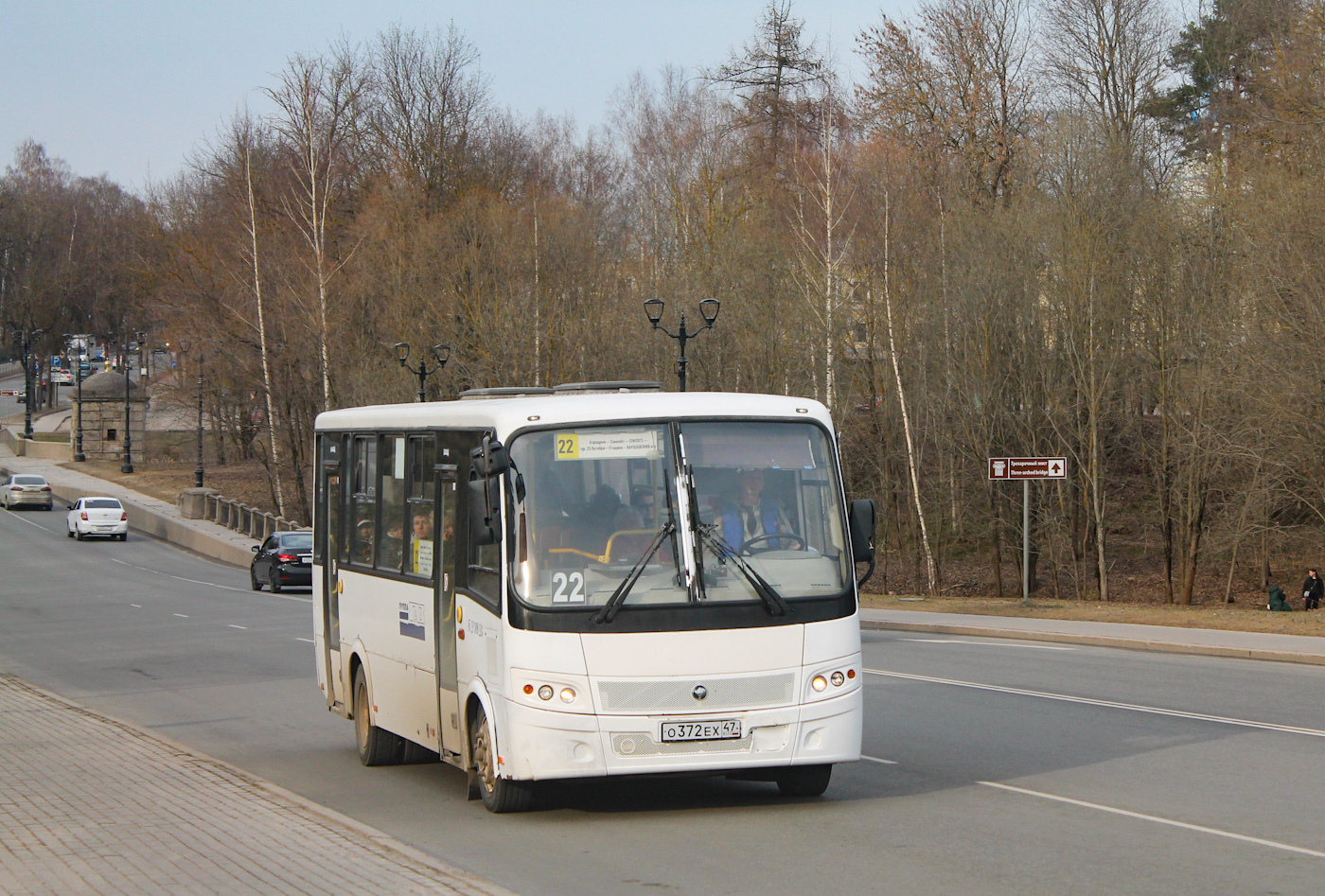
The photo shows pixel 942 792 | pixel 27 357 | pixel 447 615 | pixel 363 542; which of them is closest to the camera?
pixel 942 792

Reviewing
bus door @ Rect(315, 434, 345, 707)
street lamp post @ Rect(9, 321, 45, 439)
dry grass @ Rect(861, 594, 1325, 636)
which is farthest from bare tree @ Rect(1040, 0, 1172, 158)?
street lamp post @ Rect(9, 321, 45, 439)

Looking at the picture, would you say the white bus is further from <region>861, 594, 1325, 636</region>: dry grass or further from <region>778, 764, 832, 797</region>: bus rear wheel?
<region>861, 594, 1325, 636</region>: dry grass

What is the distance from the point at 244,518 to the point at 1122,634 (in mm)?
41960

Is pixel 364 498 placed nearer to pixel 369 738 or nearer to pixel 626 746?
pixel 369 738

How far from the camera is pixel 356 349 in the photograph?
5372 cm

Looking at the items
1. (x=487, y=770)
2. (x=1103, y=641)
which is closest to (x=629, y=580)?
(x=487, y=770)

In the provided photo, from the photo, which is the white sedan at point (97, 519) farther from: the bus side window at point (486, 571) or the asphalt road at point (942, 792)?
the bus side window at point (486, 571)

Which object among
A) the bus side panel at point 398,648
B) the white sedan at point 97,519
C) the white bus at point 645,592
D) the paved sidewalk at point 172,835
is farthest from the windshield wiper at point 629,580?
the white sedan at point 97,519

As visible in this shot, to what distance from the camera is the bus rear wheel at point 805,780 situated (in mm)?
9641

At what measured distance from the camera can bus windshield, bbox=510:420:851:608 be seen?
9086 mm

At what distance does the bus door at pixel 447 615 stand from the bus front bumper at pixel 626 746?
4.05 ft

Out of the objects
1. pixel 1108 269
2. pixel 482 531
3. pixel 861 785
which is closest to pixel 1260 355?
pixel 1108 269

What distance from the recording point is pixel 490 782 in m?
9.49

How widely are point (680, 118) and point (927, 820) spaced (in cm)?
6145
